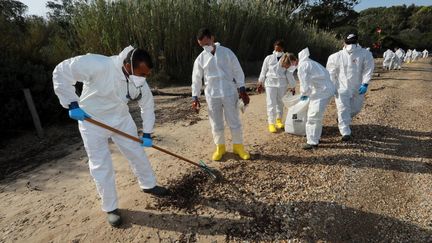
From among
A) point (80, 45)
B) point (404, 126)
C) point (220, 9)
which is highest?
point (220, 9)

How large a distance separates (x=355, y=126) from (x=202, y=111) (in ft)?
10.2

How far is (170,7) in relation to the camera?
33.4 ft

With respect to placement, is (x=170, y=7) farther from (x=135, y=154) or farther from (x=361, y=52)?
(x=135, y=154)

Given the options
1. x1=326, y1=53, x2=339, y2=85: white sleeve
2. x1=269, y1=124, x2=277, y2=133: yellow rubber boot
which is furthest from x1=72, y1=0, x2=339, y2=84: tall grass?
x1=326, y1=53, x2=339, y2=85: white sleeve

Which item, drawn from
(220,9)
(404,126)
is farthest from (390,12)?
(404,126)

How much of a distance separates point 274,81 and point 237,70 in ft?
4.72

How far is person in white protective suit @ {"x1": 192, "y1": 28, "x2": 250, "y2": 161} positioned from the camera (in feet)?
12.7

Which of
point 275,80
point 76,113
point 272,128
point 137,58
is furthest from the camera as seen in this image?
point 272,128

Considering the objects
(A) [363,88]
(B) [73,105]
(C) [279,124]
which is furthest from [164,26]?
(B) [73,105]

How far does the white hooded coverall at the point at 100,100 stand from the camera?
2.73 metres

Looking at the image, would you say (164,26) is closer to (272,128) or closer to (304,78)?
(272,128)

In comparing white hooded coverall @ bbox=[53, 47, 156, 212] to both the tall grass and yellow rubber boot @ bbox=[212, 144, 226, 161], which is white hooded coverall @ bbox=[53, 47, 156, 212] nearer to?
yellow rubber boot @ bbox=[212, 144, 226, 161]

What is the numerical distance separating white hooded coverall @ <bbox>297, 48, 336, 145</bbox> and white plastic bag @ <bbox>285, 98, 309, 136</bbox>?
43cm

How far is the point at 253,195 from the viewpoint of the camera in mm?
3307
